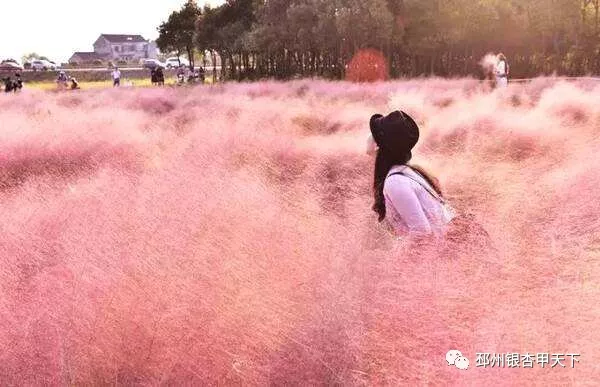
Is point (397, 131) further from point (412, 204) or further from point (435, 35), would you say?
point (435, 35)

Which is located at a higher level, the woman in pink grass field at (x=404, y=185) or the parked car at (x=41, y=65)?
the parked car at (x=41, y=65)

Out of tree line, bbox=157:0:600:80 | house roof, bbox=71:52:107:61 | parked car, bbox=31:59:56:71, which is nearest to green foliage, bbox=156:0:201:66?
parked car, bbox=31:59:56:71

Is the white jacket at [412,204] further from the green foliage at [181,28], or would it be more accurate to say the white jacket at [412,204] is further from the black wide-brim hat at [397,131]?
the green foliage at [181,28]

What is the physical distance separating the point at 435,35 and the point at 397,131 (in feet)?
82.3

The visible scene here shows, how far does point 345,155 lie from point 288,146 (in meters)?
Answer: 0.86

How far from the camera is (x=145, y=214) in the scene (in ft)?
16.3

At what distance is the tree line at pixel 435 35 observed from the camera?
26.3 m

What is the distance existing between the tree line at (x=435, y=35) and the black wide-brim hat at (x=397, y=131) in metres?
22.7

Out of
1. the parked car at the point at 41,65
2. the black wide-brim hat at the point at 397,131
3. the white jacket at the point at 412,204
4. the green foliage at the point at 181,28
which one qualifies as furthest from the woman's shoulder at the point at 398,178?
the parked car at the point at 41,65

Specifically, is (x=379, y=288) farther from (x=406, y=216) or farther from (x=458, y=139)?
(x=458, y=139)

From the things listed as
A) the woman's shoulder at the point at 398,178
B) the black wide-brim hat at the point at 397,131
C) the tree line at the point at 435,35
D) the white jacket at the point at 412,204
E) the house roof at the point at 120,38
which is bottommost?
the white jacket at the point at 412,204

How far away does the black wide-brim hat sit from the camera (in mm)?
3811

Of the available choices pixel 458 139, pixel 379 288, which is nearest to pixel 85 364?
pixel 379 288

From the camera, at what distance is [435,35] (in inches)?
1073
